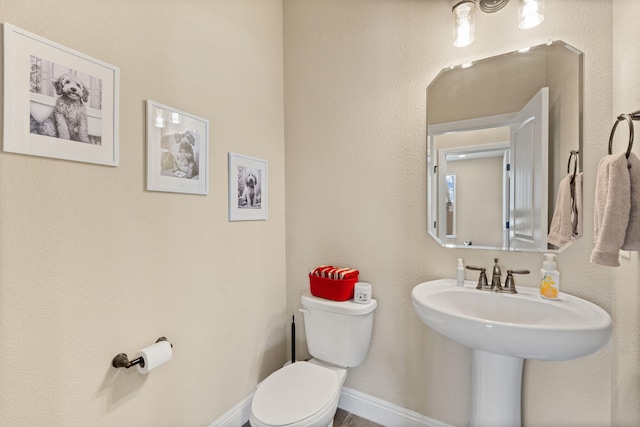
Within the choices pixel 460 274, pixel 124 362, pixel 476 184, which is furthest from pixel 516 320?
pixel 124 362

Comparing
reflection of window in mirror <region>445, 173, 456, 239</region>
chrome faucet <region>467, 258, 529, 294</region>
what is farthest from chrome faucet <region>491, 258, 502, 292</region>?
reflection of window in mirror <region>445, 173, 456, 239</region>

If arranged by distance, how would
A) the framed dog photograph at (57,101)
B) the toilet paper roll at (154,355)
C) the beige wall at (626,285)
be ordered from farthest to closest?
the toilet paper roll at (154,355) < the beige wall at (626,285) < the framed dog photograph at (57,101)

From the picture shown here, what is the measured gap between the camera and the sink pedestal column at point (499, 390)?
3.98 ft

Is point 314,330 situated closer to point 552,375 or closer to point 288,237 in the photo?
point 288,237

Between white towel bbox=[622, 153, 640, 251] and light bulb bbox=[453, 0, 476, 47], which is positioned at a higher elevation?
light bulb bbox=[453, 0, 476, 47]

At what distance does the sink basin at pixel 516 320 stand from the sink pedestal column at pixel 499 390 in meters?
0.19

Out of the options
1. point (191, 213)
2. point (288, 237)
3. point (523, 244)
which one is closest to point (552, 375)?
point (523, 244)

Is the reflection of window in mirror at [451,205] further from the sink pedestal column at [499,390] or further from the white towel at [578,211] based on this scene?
the sink pedestal column at [499,390]

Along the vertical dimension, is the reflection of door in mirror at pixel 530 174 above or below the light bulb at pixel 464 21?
below

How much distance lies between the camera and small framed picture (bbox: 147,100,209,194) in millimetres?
1208

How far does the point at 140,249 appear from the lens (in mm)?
1168

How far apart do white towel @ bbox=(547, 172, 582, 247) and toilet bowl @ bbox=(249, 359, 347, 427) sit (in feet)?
4.13

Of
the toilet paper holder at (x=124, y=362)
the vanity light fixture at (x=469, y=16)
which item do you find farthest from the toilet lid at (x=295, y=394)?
the vanity light fixture at (x=469, y=16)

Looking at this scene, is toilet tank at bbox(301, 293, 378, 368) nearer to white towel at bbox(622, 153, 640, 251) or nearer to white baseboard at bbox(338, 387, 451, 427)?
white baseboard at bbox(338, 387, 451, 427)
